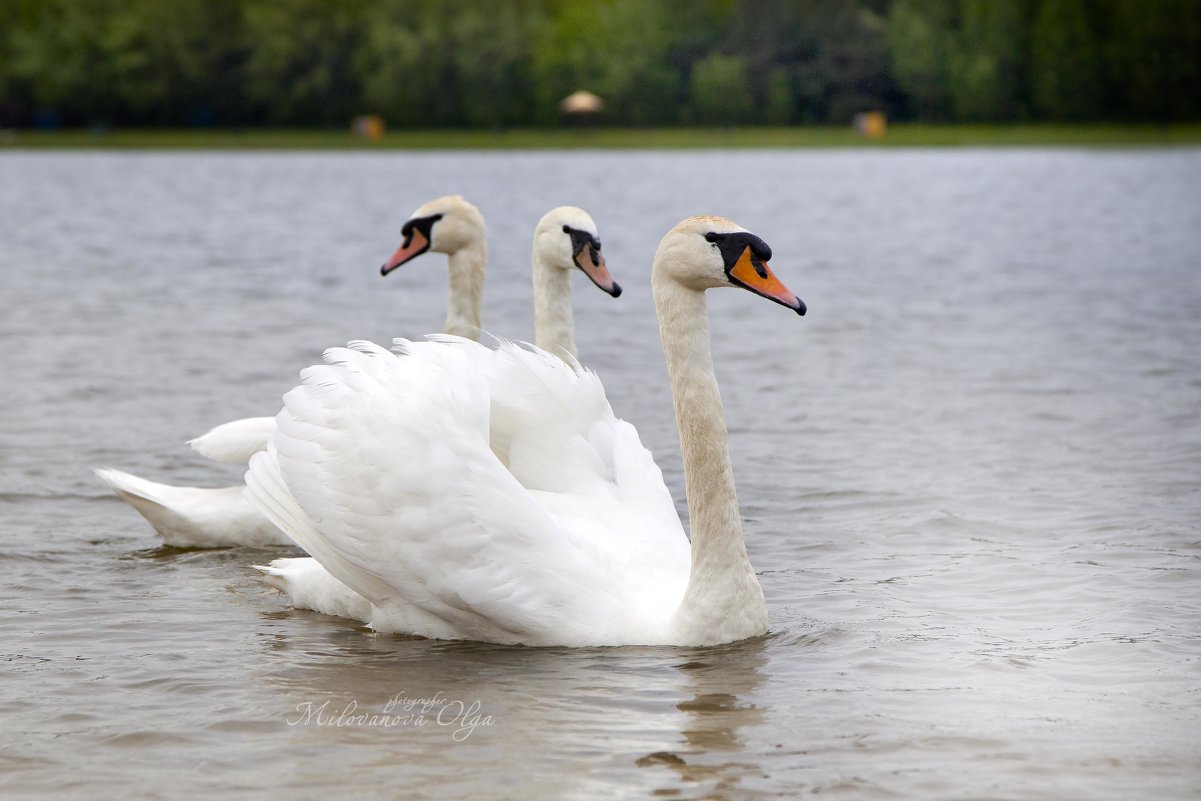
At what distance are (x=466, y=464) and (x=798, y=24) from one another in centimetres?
9605

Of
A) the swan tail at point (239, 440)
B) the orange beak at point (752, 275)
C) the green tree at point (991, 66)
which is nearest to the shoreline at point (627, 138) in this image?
the green tree at point (991, 66)

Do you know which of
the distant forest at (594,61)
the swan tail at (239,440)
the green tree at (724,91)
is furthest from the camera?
the green tree at (724,91)

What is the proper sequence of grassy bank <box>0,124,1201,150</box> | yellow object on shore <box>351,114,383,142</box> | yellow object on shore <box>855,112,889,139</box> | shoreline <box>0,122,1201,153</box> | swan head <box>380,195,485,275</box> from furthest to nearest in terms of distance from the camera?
yellow object on shore <box>351,114,383,142</box>
yellow object on shore <box>855,112,889,139</box>
grassy bank <box>0,124,1201,150</box>
shoreline <box>0,122,1201,153</box>
swan head <box>380,195,485,275</box>

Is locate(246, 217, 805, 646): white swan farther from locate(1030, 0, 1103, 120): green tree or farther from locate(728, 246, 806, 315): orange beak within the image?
locate(1030, 0, 1103, 120): green tree

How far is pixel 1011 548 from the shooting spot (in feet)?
26.1

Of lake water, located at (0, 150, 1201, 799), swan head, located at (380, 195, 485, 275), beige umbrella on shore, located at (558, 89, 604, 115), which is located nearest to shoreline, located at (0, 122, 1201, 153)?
beige umbrella on shore, located at (558, 89, 604, 115)

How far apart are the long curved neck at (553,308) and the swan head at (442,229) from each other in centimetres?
104

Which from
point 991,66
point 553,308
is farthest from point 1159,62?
point 553,308

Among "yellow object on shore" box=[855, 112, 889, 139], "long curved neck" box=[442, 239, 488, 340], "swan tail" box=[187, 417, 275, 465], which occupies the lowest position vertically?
"yellow object on shore" box=[855, 112, 889, 139]

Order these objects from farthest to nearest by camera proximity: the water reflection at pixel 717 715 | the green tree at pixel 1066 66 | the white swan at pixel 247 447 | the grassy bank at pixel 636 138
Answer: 1. the green tree at pixel 1066 66
2. the grassy bank at pixel 636 138
3. the white swan at pixel 247 447
4. the water reflection at pixel 717 715

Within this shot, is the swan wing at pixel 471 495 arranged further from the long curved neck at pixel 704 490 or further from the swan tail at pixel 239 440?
the swan tail at pixel 239 440

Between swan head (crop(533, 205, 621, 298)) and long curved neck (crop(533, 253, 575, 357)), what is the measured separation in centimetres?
4

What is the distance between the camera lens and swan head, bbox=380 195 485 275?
909 centimetres

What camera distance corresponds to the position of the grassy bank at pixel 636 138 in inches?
3369
